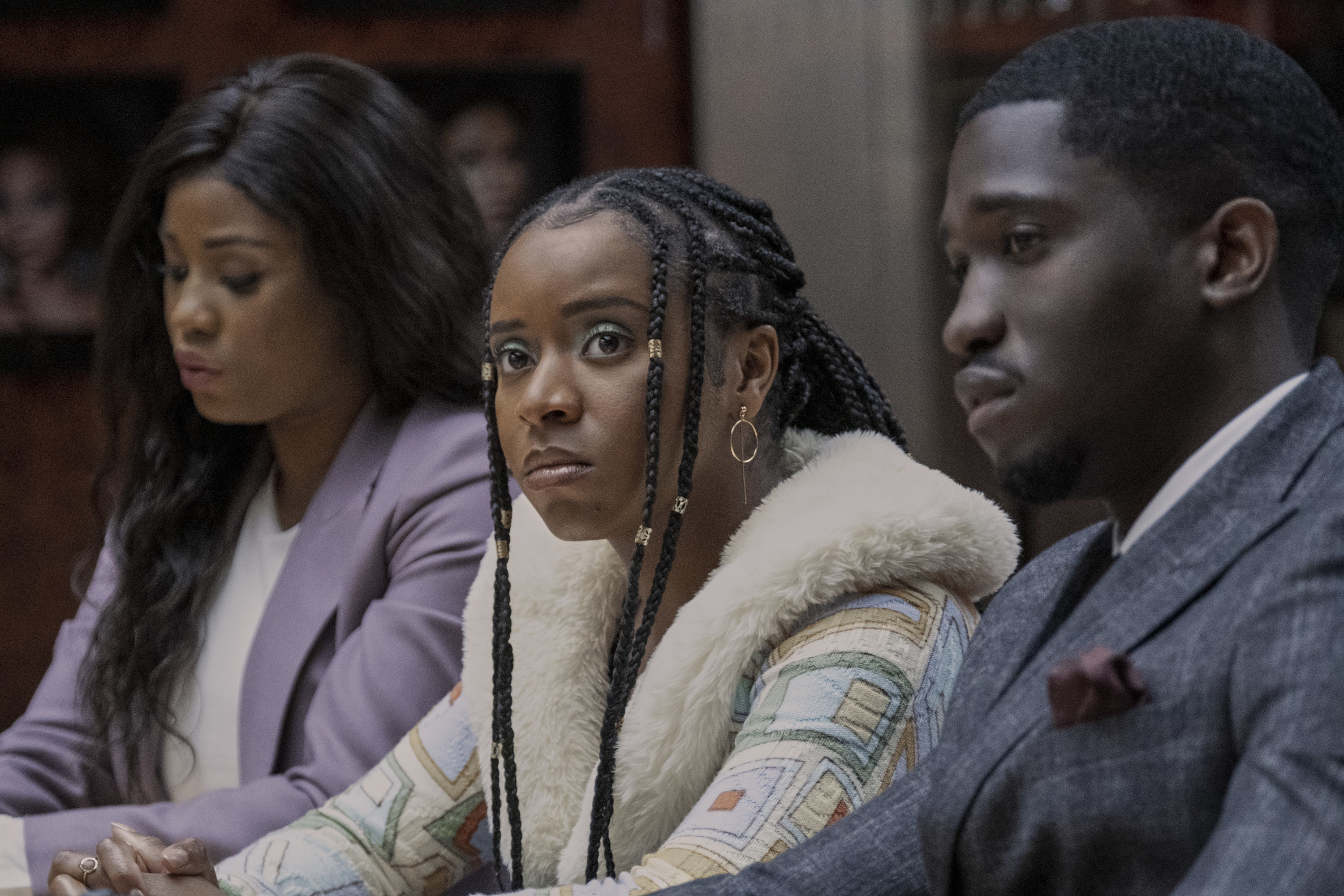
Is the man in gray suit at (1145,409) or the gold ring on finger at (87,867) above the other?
the man in gray suit at (1145,409)

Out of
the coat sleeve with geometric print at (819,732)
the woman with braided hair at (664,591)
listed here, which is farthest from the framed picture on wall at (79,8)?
the coat sleeve with geometric print at (819,732)

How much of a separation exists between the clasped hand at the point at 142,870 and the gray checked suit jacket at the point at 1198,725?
79 cm

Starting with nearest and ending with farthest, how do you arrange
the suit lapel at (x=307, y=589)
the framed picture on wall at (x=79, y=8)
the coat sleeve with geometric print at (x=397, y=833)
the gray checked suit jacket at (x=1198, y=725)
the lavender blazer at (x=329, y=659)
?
the gray checked suit jacket at (x=1198, y=725), the coat sleeve with geometric print at (x=397, y=833), the lavender blazer at (x=329, y=659), the suit lapel at (x=307, y=589), the framed picture on wall at (x=79, y=8)

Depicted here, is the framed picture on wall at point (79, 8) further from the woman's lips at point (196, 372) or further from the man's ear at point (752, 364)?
the man's ear at point (752, 364)

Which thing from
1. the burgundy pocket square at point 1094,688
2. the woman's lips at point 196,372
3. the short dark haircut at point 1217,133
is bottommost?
the woman's lips at point 196,372

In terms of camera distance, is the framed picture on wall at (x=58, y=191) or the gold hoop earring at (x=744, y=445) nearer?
the gold hoop earring at (x=744, y=445)

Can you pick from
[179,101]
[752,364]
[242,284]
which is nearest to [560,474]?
[752,364]

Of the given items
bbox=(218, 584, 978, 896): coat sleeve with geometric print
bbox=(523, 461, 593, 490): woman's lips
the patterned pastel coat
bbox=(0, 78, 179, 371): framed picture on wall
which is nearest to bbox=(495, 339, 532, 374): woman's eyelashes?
bbox=(523, 461, 593, 490): woman's lips

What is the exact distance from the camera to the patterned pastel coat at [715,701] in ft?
4.13

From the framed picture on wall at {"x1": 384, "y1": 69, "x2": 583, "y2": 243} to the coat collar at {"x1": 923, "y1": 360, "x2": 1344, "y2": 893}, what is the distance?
2.45 m

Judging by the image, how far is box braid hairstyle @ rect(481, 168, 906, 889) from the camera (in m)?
1.43

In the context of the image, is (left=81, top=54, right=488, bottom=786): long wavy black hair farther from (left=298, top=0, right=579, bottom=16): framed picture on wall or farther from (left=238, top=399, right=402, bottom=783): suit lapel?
(left=298, top=0, right=579, bottom=16): framed picture on wall

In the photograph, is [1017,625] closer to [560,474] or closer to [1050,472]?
[1050,472]

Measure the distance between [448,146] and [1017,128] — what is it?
2447mm
